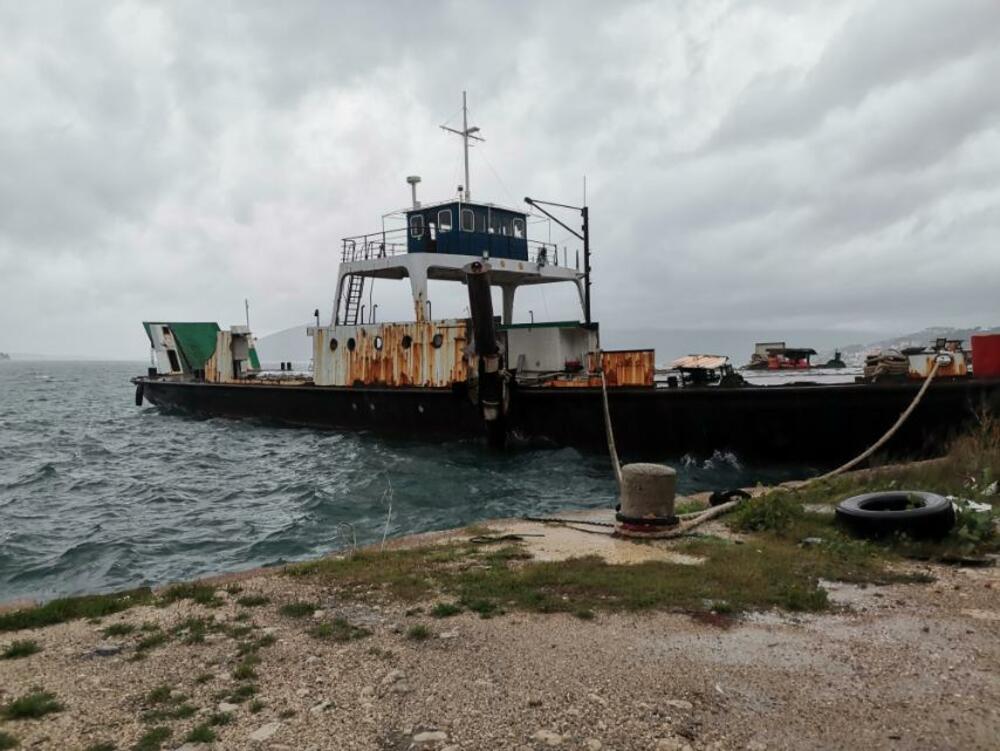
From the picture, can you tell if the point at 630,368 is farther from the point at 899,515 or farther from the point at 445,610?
the point at 445,610

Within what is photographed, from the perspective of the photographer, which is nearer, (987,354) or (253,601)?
(253,601)

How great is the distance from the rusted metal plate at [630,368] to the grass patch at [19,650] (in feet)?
40.5

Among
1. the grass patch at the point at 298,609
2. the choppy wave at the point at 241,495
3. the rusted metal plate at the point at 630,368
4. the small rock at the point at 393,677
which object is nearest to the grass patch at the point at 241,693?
the small rock at the point at 393,677

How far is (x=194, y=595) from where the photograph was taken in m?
5.84

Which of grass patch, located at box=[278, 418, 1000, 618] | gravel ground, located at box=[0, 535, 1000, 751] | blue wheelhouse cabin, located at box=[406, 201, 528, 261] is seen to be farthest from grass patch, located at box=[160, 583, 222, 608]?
blue wheelhouse cabin, located at box=[406, 201, 528, 261]

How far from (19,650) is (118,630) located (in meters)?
0.60

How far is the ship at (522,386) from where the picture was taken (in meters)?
13.6

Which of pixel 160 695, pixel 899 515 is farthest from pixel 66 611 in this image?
pixel 899 515

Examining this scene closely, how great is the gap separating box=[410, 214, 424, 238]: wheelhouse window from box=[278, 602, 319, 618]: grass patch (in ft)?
52.5

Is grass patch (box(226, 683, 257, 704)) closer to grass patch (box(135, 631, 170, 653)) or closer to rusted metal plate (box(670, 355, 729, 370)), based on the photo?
grass patch (box(135, 631, 170, 653))

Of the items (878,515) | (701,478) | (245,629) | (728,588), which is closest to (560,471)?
(701,478)

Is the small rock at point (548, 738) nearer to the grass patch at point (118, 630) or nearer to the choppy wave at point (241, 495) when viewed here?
the grass patch at point (118, 630)

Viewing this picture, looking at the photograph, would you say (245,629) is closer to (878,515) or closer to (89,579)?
(89,579)

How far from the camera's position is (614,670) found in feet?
13.5
